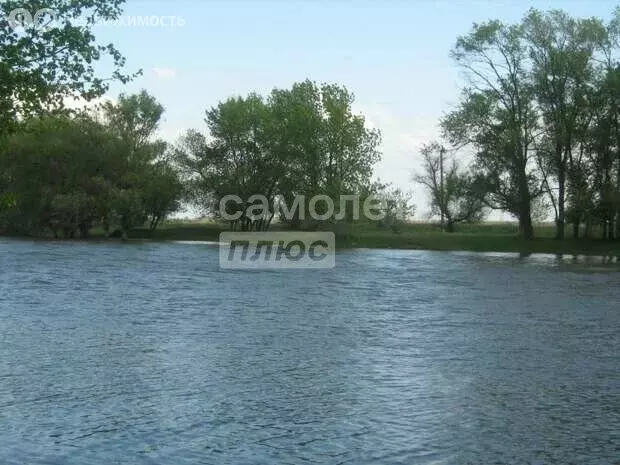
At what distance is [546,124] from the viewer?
68.8m

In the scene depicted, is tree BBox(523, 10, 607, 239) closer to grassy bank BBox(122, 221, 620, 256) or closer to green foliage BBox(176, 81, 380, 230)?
grassy bank BBox(122, 221, 620, 256)

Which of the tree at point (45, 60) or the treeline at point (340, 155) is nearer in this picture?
the tree at point (45, 60)

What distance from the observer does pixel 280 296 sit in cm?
2592

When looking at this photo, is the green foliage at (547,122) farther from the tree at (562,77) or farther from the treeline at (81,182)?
the treeline at (81,182)

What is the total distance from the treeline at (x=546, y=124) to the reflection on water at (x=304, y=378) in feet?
139

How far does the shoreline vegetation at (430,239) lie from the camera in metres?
65.9

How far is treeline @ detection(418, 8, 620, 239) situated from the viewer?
217 feet

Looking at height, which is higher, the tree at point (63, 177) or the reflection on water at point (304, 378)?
the tree at point (63, 177)

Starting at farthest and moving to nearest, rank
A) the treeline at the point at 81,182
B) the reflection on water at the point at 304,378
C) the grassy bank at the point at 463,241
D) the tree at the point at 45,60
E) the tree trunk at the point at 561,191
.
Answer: the treeline at the point at 81,182
the tree trunk at the point at 561,191
the grassy bank at the point at 463,241
the tree at the point at 45,60
the reflection on water at the point at 304,378

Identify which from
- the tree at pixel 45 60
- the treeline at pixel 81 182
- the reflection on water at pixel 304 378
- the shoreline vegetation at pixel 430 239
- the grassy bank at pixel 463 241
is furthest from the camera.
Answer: the treeline at pixel 81 182

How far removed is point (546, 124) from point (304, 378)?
61.0 metres

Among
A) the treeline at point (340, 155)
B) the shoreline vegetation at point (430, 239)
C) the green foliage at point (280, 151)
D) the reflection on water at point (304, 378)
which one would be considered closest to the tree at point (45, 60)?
the reflection on water at point (304, 378)

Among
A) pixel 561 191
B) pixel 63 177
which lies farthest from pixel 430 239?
pixel 63 177

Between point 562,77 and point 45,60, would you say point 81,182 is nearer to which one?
point 562,77
